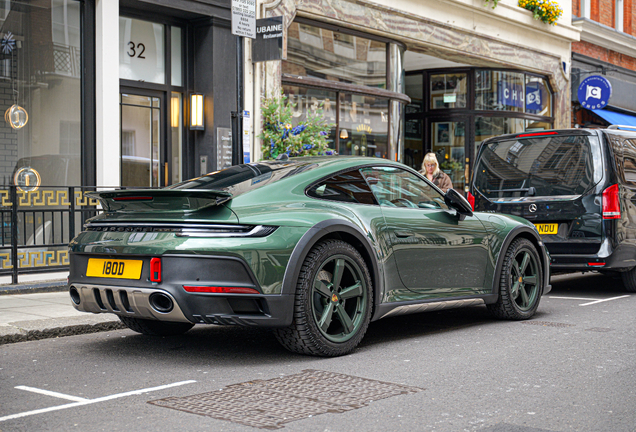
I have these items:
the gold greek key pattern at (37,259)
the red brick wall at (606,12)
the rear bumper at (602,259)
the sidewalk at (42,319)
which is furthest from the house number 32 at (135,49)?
the red brick wall at (606,12)

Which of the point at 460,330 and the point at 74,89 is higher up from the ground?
the point at 74,89

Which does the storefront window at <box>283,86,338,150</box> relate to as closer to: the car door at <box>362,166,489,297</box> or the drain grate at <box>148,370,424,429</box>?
the car door at <box>362,166,489,297</box>

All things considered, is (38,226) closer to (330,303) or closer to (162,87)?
(162,87)

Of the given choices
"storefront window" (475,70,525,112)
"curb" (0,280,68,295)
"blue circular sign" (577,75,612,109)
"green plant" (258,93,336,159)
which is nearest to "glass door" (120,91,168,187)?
"green plant" (258,93,336,159)

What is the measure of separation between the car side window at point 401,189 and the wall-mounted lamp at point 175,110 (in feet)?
21.6

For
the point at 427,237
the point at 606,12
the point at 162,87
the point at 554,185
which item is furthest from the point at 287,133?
the point at 606,12

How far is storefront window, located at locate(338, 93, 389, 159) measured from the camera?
49.1 feet

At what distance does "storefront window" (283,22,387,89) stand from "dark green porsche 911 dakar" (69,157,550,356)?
312 inches

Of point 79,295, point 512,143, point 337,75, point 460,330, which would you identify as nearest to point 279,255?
point 79,295

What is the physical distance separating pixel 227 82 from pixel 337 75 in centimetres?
309

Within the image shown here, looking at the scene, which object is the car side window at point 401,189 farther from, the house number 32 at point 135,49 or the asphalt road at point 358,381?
the house number 32 at point 135,49

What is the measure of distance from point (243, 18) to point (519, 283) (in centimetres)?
442

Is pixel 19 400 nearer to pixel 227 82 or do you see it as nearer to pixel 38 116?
pixel 38 116

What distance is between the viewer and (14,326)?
622 centimetres
